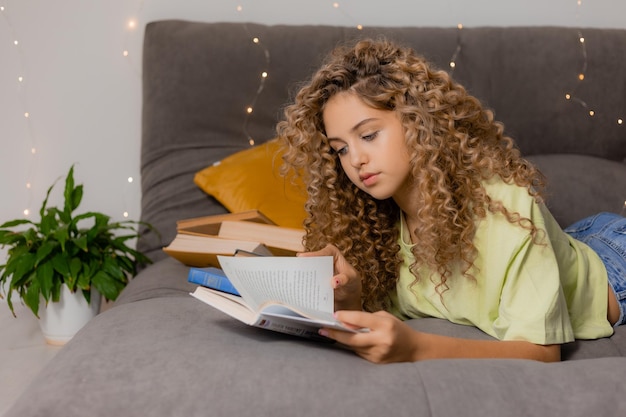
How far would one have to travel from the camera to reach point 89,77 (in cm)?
266

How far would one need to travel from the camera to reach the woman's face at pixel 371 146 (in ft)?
4.82

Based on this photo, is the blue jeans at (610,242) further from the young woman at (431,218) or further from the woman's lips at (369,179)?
the woman's lips at (369,179)

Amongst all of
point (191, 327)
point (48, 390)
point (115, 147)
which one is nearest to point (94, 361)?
point (48, 390)

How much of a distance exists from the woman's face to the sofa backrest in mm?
823

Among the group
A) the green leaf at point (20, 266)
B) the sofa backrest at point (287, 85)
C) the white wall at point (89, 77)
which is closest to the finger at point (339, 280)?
the sofa backrest at point (287, 85)

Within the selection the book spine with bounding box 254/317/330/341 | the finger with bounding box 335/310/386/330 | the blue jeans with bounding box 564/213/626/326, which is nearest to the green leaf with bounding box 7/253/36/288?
the book spine with bounding box 254/317/330/341

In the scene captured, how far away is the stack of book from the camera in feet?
6.20

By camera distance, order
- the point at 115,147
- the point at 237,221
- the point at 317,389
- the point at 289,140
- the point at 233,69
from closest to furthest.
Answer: the point at 317,389
the point at 289,140
the point at 237,221
the point at 233,69
the point at 115,147

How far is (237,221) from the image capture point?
195 cm

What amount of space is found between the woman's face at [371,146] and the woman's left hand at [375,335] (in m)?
0.34

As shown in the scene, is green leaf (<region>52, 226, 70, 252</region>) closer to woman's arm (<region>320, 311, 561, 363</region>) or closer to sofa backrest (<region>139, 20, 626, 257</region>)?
sofa backrest (<region>139, 20, 626, 257</region>)

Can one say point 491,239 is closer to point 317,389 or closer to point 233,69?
point 317,389

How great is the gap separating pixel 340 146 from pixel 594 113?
122cm

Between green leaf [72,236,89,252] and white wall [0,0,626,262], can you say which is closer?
green leaf [72,236,89,252]
